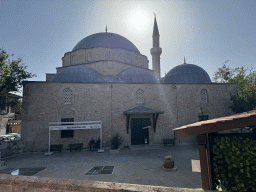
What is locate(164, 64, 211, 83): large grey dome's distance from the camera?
17.7 metres

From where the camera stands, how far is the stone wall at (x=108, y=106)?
11.8 m

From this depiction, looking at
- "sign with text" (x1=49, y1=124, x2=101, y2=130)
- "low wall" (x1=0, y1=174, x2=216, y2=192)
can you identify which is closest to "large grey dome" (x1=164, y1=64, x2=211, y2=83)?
"sign with text" (x1=49, y1=124, x2=101, y2=130)

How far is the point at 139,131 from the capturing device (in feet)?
42.8

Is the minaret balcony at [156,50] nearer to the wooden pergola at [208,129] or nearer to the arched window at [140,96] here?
the arched window at [140,96]

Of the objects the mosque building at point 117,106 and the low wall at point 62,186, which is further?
the mosque building at point 117,106

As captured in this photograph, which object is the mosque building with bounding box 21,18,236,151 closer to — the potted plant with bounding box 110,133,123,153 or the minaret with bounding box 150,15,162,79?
the potted plant with bounding box 110,133,123,153

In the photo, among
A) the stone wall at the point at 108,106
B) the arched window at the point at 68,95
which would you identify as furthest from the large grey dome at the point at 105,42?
the arched window at the point at 68,95

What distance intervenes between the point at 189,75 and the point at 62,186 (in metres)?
17.6

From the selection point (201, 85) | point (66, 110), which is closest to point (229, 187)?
point (66, 110)

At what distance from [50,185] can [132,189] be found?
1671 mm

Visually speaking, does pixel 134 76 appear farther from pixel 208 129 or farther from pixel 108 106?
pixel 208 129

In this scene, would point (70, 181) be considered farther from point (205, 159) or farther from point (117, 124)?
point (117, 124)

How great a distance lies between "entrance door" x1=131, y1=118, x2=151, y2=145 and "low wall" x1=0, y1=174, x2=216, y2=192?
9.98 meters

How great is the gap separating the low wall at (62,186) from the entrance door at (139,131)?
998cm
